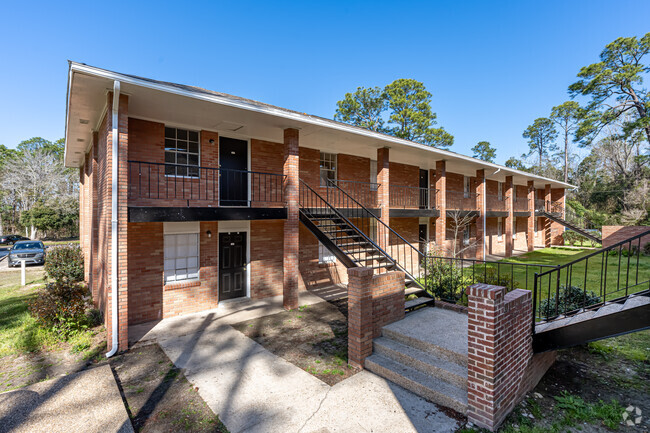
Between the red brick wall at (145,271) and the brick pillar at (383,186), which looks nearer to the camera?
the red brick wall at (145,271)

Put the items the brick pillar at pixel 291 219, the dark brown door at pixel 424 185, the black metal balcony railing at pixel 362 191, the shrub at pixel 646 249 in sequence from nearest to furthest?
the brick pillar at pixel 291 219
the black metal balcony railing at pixel 362 191
the dark brown door at pixel 424 185
the shrub at pixel 646 249

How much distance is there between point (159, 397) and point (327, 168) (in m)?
8.66

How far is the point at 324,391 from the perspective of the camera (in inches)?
173

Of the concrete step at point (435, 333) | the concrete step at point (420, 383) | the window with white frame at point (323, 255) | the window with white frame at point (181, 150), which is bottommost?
the concrete step at point (420, 383)

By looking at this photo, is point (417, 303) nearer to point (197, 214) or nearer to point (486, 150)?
point (197, 214)

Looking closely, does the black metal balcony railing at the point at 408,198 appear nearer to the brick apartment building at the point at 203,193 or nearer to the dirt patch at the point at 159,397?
the brick apartment building at the point at 203,193

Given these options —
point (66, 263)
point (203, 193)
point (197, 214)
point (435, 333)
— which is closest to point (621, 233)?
point (435, 333)

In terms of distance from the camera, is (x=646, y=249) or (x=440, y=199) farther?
(x=646, y=249)

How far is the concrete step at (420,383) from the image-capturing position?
154 inches

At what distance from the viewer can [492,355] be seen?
11.6ft

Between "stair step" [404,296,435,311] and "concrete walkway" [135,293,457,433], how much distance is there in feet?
6.32

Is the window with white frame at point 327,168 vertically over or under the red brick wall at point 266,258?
over

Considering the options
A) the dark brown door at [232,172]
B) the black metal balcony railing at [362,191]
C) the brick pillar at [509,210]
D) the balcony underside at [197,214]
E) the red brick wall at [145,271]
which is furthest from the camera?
the brick pillar at [509,210]

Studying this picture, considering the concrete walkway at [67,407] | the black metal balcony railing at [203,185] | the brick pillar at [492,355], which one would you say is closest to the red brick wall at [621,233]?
the brick pillar at [492,355]
